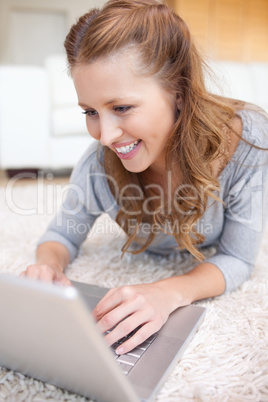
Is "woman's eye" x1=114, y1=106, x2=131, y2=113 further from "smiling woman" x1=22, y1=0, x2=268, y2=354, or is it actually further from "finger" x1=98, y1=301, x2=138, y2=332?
"finger" x1=98, y1=301, x2=138, y2=332

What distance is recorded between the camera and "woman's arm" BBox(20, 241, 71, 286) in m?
0.80

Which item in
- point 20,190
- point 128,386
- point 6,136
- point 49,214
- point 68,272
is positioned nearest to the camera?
point 128,386

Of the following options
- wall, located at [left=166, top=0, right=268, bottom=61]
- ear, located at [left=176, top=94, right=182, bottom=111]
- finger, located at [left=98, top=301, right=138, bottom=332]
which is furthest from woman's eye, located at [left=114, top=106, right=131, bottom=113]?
wall, located at [left=166, top=0, right=268, bottom=61]

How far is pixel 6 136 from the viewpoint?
2488 millimetres

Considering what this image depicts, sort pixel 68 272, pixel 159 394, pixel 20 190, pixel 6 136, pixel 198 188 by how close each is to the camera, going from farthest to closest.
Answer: pixel 6 136 < pixel 20 190 < pixel 68 272 < pixel 198 188 < pixel 159 394

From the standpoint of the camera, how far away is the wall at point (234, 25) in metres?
5.68

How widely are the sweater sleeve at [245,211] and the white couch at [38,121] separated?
1731 millimetres

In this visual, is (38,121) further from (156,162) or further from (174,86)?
(174,86)

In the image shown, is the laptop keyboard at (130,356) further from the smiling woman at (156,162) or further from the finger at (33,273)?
the finger at (33,273)

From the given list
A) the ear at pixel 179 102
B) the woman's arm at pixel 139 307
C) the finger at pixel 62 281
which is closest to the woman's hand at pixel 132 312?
the woman's arm at pixel 139 307

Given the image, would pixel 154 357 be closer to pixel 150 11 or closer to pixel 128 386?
pixel 128 386

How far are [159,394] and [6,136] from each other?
2.20 metres

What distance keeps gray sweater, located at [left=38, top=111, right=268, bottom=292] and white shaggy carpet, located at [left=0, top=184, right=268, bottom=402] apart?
83 mm

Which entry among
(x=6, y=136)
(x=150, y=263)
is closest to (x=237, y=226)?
(x=150, y=263)
